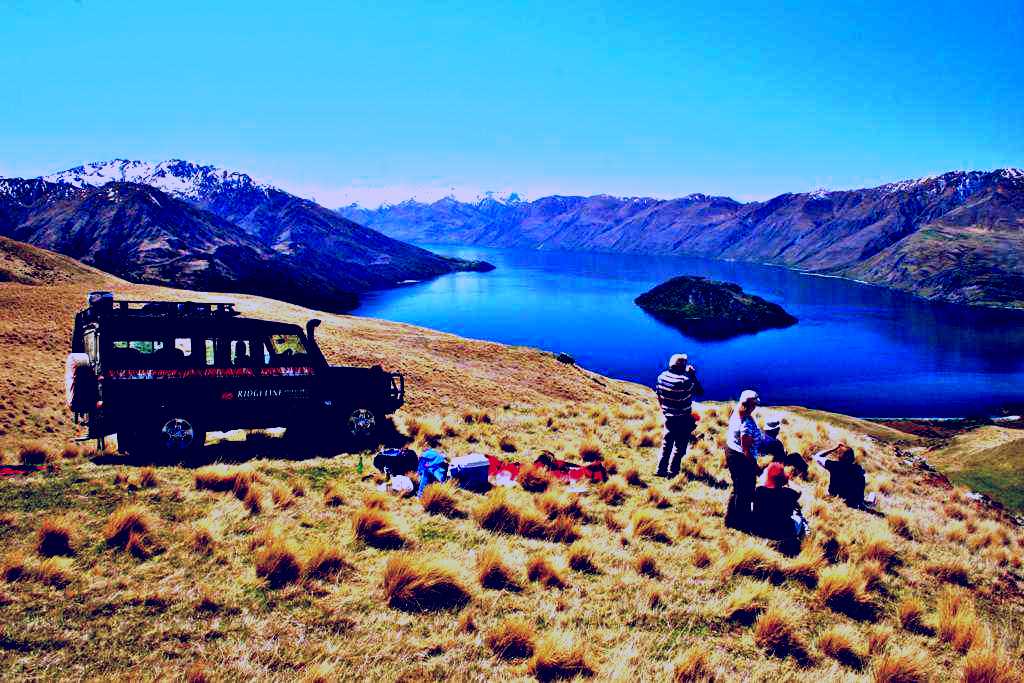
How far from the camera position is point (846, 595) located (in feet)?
24.2

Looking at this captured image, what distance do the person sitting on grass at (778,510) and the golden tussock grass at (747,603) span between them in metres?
2.02

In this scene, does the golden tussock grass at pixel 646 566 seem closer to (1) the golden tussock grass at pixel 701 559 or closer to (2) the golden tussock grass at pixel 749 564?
(1) the golden tussock grass at pixel 701 559

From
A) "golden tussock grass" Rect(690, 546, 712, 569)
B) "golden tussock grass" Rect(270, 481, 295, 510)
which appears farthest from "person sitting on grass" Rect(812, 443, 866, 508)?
"golden tussock grass" Rect(270, 481, 295, 510)

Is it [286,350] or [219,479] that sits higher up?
[286,350]

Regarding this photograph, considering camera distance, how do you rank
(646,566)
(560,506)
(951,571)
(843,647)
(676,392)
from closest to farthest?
(843,647) < (646,566) < (951,571) < (560,506) < (676,392)

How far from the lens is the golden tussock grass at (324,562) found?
6.68 metres

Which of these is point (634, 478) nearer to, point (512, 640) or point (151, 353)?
point (512, 640)

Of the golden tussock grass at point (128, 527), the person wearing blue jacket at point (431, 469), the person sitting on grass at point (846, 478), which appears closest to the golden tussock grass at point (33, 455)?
the golden tussock grass at point (128, 527)

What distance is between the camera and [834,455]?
11.8 metres

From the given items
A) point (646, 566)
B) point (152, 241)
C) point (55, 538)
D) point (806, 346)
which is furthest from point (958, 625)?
point (152, 241)

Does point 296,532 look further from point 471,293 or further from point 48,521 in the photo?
point 471,293

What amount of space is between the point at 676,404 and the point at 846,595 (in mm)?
4512

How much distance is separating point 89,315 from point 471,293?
173 metres

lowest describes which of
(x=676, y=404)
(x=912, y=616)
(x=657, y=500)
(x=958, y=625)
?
(x=912, y=616)
